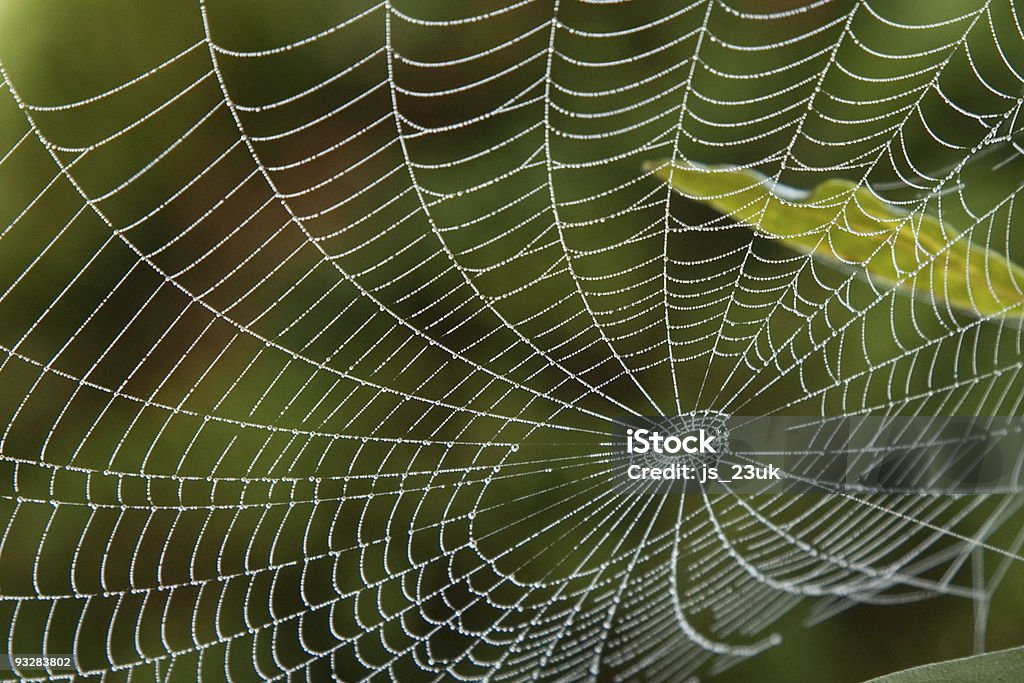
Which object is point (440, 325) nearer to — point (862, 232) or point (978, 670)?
point (862, 232)

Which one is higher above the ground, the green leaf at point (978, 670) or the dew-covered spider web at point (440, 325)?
the dew-covered spider web at point (440, 325)

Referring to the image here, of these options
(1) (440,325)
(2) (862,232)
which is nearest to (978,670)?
(2) (862,232)

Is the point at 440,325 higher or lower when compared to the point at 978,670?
higher

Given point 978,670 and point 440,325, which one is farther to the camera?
point 440,325

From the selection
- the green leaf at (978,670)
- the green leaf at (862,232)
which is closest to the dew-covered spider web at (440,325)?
the green leaf at (862,232)

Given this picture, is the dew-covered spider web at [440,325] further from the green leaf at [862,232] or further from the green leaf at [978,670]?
the green leaf at [978,670]

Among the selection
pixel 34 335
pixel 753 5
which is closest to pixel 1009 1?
pixel 753 5

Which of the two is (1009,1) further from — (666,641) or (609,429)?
(666,641)
